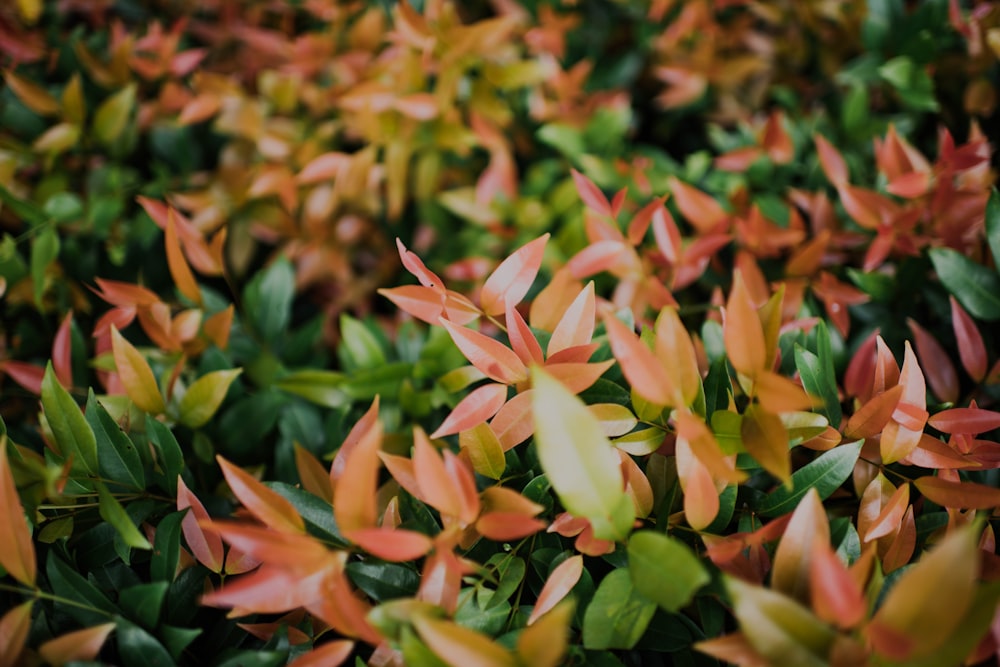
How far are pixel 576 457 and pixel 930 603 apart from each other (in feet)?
0.67

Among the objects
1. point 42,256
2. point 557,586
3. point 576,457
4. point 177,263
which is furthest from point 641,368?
point 42,256

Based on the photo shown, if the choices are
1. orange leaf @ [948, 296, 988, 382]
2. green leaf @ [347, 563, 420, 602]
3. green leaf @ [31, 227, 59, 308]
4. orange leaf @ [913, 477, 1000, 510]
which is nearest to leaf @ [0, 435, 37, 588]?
green leaf @ [347, 563, 420, 602]

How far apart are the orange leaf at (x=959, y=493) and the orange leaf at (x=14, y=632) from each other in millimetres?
674

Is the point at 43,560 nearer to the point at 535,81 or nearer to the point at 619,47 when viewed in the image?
the point at 535,81

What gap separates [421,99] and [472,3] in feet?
1.53

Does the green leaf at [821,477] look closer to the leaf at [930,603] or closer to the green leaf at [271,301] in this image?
the leaf at [930,603]

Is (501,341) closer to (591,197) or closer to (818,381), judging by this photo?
(591,197)

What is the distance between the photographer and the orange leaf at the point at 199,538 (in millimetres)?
555

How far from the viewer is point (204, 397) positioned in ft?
2.19

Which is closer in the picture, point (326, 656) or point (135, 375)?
point (326, 656)

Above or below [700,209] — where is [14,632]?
below

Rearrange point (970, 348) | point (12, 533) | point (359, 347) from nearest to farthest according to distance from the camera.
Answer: point (12, 533) < point (970, 348) < point (359, 347)

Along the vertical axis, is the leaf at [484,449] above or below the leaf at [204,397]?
above

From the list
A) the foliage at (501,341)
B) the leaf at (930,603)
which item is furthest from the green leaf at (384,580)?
the leaf at (930,603)
